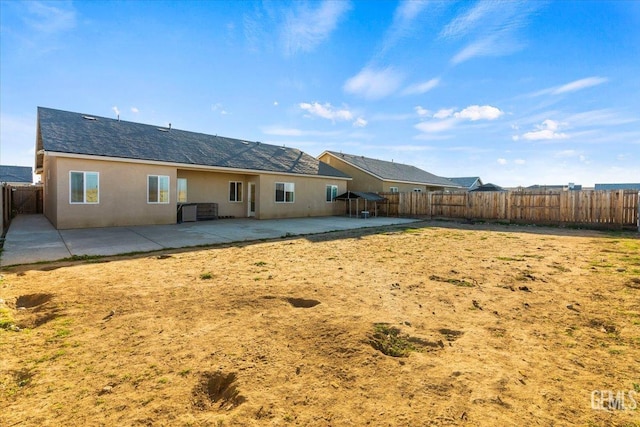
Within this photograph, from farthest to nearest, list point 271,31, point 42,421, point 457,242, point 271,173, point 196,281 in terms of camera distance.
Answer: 1. point 271,173
2. point 271,31
3. point 457,242
4. point 196,281
5. point 42,421

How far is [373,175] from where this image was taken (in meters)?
25.5

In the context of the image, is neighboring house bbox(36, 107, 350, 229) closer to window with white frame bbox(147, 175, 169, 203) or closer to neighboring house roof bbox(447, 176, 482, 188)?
window with white frame bbox(147, 175, 169, 203)

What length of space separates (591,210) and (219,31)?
19304 millimetres

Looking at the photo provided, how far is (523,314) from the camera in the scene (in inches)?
171

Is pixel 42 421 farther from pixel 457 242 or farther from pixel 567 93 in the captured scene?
pixel 567 93

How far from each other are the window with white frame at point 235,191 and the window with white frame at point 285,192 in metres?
2.42

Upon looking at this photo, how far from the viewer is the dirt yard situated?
2.33m

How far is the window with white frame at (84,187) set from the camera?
12.5 meters

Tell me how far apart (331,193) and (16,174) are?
40312mm

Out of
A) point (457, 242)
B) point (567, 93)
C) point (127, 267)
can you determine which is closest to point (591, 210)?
point (567, 93)

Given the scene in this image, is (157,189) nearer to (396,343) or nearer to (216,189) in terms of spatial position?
(216,189)

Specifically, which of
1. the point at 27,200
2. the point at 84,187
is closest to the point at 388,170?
the point at 84,187

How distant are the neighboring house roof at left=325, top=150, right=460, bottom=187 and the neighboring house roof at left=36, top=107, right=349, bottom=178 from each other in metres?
5.02

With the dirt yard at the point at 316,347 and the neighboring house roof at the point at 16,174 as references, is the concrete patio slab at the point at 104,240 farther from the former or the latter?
the neighboring house roof at the point at 16,174
